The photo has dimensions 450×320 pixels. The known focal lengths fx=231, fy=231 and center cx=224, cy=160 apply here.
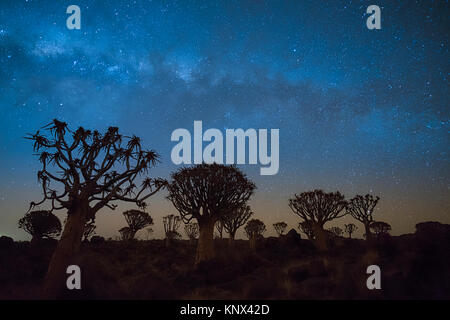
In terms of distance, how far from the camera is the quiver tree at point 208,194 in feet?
42.0

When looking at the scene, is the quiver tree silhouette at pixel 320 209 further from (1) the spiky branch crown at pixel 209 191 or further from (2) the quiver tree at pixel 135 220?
(2) the quiver tree at pixel 135 220

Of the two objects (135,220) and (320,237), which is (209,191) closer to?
(320,237)

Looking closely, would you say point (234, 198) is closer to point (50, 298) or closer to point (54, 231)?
point (50, 298)

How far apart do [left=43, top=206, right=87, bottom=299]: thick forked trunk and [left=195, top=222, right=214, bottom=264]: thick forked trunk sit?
6034 millimetres

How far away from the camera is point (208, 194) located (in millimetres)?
12914

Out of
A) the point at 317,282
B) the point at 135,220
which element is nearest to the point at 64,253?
the point at 317,282

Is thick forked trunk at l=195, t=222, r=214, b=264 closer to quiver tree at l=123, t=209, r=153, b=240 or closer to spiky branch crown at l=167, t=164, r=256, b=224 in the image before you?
spiky branch crown at l=167, t=164, r=256, b=224

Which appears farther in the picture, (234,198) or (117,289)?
Answer: (234,198)

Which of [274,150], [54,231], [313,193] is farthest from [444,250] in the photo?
[54,231]

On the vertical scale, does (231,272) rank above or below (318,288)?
below

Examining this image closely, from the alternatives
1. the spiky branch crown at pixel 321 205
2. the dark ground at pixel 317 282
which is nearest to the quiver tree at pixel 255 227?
the spiky branch crown at pixel 321 205

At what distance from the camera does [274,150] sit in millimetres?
10820

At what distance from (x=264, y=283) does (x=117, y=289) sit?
15.3ft
